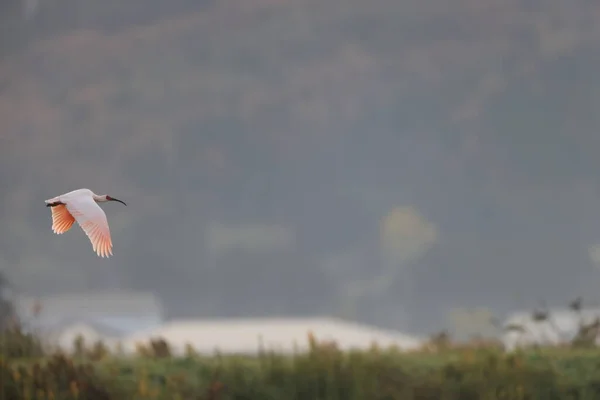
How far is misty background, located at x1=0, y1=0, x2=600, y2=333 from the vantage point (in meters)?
44.4

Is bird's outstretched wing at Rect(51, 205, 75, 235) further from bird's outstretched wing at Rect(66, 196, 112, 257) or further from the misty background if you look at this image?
the misty background

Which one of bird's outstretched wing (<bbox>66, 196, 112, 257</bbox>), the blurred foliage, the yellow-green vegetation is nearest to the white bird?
bird's outstretched wing (<bbox>66, 196, 112, 257</bbox>)

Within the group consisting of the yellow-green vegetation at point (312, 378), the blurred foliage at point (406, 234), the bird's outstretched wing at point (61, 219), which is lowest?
the bird's outstretched wing at point (61, 219)

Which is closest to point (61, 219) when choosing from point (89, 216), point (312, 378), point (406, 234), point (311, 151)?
point (89, 216)

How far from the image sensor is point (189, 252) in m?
46.2

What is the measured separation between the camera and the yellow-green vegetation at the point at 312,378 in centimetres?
745

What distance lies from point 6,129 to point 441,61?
56.2 feet

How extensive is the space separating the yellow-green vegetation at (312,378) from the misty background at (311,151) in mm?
31790

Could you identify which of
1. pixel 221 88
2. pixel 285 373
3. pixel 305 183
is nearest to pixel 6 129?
pixel 221 88

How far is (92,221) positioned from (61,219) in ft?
0.93

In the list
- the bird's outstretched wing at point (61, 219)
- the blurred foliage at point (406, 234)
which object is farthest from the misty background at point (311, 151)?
the bird's outstretched wing at point (61, 219)

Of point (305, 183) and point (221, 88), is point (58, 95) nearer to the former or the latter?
point (221, 88)

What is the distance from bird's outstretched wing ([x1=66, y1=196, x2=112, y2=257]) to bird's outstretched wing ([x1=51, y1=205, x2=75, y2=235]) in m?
0.12

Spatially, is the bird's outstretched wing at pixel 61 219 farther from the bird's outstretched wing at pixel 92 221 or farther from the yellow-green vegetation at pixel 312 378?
the yellow-green vegetation at pixel 312 378
